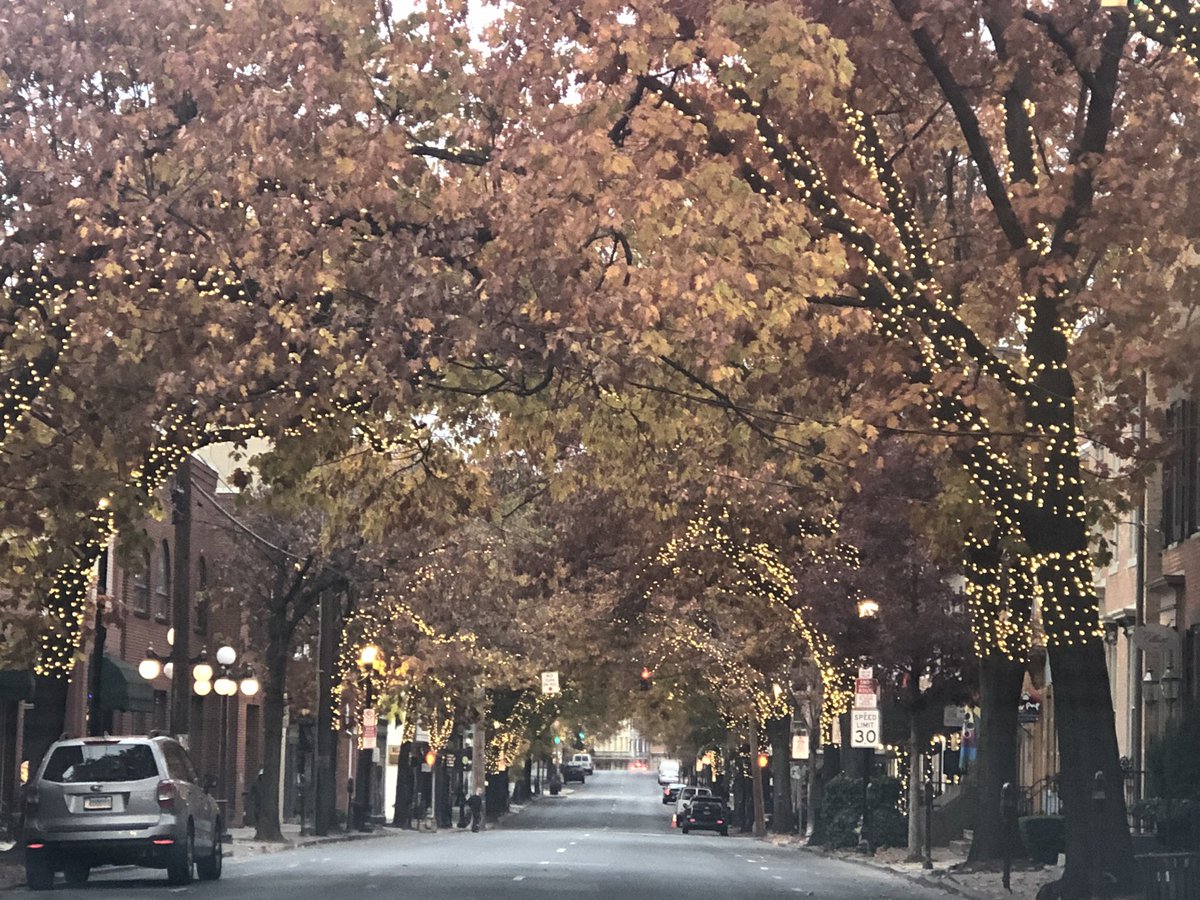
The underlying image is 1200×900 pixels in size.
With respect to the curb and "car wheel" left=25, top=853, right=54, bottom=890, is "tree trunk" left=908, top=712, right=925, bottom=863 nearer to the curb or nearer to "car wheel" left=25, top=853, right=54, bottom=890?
the curb

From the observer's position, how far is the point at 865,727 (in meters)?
40.2

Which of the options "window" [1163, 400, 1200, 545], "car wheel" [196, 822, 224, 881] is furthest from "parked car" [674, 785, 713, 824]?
"car wheel" [196, 822, 224, 881]

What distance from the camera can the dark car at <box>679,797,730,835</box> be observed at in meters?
73.1

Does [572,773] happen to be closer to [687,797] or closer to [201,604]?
[687,797]

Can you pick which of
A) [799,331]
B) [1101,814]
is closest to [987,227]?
[799,331]

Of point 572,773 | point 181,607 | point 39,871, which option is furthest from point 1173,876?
point 572,773

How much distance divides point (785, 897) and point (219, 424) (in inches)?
341

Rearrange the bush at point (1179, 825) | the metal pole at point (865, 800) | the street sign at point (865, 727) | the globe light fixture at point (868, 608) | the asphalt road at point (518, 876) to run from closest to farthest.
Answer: the asphalt road at point (518, 876) < the bush at point (1179, 825) < the globe light fixture at point (868, 608) < the street sign at point (865, 727) < the metal pole at point (865, 800)

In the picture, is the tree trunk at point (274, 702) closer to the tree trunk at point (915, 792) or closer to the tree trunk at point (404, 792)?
the tree trunk at point (915, 792)

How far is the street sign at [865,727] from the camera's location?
40.0 metres

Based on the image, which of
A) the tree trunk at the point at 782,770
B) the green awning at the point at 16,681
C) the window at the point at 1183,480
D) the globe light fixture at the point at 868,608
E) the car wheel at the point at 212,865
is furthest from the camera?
the tree trunk at the point at 782,770

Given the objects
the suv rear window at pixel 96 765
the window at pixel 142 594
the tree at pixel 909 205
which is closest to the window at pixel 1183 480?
the tree at pixel 909 205

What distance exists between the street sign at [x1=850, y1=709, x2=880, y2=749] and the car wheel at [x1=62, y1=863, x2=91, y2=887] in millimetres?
18035

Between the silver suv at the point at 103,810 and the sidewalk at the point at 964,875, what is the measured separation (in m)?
9.94
